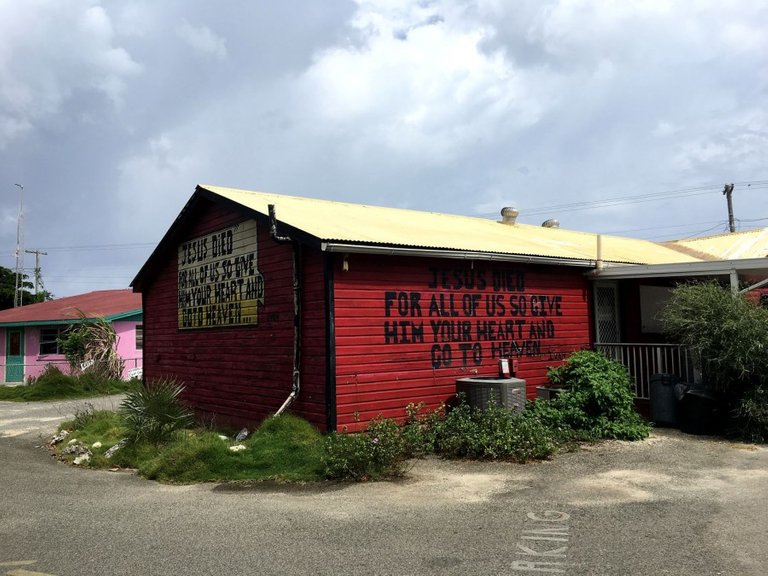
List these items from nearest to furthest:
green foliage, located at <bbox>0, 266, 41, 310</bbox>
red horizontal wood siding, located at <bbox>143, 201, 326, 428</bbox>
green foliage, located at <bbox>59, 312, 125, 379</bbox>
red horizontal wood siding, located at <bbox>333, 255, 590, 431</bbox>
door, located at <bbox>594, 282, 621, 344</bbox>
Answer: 1. red horizontal wood siding, located at <bbox>333, 255, 590, 431</bbox>
2. red horizontal wood siding, located at <bbox>143, 201, 326, 428</bbox>
3. door, located at <bbox>594, 282, 621, 344</bbox>
4. green foliage, located at <bbox>59, 312, 125, 379</bbox>
5. green foliage, located at <bbox>0, 266, 41, 310</bbox>

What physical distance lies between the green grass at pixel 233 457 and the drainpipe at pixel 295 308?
0.44 meters

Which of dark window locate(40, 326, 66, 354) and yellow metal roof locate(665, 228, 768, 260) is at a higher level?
yellow metal roof locate(665, 228, 768, 260)

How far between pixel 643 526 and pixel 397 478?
2.99 meters

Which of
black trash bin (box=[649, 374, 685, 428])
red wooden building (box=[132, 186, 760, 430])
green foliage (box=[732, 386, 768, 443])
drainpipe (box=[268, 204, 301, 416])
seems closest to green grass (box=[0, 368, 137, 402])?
red wooden building (box=[132, 186, 760, 430])

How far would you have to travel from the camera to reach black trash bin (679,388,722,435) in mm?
10484

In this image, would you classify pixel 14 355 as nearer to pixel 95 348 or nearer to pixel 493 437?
pixel 95 348

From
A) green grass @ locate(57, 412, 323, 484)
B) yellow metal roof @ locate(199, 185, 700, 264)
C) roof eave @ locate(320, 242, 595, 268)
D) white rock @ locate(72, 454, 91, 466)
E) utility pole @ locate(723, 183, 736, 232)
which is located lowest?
white rock @ locate(72, 454, 91, 466)

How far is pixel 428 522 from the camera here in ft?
20.0

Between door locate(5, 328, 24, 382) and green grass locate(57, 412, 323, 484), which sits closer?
green grass locate(57, 412, 323, 484)

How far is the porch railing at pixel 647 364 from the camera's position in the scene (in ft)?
39.3

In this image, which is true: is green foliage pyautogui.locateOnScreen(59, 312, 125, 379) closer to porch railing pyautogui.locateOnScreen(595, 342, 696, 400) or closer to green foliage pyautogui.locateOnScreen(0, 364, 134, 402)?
green foliage pyautogui.locateOnScreen(0, 364, 134, 402)

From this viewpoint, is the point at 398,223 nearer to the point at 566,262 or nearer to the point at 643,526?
the point at 566,262

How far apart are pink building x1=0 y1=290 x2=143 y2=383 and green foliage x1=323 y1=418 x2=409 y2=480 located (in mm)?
18541

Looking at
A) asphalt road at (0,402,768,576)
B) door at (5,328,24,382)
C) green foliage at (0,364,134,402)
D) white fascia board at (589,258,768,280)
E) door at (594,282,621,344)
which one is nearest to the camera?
asphalt road at (0,402,768,576)
